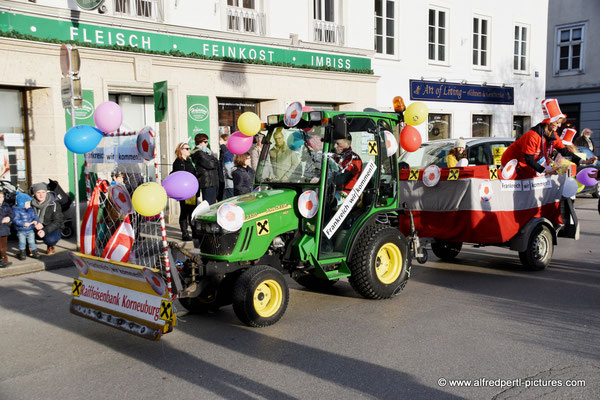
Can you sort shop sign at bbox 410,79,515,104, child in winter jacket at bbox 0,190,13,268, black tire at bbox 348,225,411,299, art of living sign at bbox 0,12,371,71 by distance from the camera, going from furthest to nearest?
shop sign at bbox 410,79,515,104 → art of living sign at bbox 0,12,371,71 → child in winter jacket at bbox 0,190,13,268 → black tire at bbox 348,225,411,299

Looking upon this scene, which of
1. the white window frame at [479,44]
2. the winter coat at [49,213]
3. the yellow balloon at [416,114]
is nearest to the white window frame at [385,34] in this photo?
the white window frame at [479,44]

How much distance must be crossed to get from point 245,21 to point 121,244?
9.91m

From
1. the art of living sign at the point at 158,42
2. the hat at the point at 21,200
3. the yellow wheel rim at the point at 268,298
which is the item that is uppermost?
the art of living sign at the point at 158,42

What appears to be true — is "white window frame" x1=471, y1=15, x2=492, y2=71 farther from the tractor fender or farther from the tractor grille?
the tractor grille

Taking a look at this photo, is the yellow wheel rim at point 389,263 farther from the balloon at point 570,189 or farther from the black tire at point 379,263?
the balloon at point 570,189

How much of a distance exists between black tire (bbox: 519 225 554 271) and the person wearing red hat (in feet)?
2.56

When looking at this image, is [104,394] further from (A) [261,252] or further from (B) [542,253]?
(B) [542,253]

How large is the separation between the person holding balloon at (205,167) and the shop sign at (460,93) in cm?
994

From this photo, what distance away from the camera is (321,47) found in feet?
50.8

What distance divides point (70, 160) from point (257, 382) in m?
8.61

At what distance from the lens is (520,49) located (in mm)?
22375

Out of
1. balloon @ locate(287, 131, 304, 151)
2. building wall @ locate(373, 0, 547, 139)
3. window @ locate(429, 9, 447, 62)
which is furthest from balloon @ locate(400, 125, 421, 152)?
window @ locate(429, 9, 447, 62)

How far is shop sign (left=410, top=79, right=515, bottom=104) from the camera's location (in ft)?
60.8

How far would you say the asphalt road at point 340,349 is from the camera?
4.07 meters
